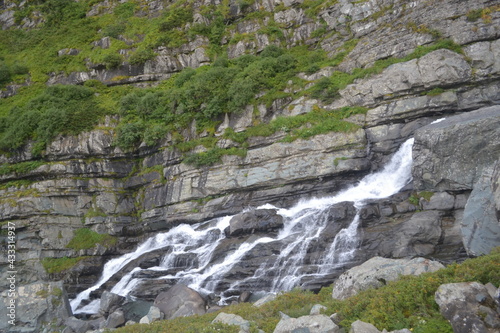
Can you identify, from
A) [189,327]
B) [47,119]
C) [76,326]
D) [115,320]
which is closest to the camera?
[189,327]

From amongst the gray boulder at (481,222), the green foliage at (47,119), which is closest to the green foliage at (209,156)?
the green foliage at (47,119)

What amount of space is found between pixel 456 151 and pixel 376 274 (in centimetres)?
973

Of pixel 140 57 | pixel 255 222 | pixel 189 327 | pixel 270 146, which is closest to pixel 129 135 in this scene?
pixel 270 146

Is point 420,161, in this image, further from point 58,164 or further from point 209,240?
point 58,164

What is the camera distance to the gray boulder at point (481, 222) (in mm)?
12242

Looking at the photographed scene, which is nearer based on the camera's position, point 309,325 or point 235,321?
point 309,325

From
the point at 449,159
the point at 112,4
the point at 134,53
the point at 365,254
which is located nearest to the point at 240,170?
the point at 365,254

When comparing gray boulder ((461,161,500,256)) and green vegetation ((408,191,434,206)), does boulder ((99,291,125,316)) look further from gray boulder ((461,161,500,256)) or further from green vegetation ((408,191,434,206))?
gray boulder ((461,161,500,256))

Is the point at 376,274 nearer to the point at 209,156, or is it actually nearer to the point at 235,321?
the point at 235,321

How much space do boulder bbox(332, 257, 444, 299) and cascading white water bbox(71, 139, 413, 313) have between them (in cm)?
443

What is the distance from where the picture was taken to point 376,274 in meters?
11.4

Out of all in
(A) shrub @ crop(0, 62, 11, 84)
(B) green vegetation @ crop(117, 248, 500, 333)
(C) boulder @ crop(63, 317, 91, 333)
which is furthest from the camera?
(A) shrub @ crop(0, 62, 11, 84)

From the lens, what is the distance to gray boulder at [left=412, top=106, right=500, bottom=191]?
1675 centimetres

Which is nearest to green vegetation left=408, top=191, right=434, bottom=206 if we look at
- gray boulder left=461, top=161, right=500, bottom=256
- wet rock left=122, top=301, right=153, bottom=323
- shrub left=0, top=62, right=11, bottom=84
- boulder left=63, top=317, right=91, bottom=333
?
gray boulder left=461, top=161, right=500, bottom=256
